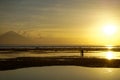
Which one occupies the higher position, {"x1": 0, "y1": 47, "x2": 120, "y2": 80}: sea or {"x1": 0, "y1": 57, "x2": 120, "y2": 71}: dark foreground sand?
{"x1": 0, "y1": 47, "x2": 120, "y2": 80}: sea

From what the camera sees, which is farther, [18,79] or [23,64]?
[23,64]

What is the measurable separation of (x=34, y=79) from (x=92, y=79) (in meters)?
4.13

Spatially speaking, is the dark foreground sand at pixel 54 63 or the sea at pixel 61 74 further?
the dark foreground sand at pixel 54 63

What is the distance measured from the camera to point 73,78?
20.3 metres

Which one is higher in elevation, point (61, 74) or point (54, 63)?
point (61, 74)

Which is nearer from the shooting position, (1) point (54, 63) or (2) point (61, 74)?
(2) point (61, 74)

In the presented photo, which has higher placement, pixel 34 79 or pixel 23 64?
pixel 34 79

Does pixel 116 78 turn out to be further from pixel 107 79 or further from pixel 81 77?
pixel 81 77

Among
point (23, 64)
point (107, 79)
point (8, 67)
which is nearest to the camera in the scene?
point (107, 79)

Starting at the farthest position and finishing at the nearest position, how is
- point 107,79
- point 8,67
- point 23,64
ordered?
point 23,64
point 8,67
point 107,79

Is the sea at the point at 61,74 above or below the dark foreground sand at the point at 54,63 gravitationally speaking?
above

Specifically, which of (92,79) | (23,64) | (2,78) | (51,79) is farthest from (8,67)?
(92,79)

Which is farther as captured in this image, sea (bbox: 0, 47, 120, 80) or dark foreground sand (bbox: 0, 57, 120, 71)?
dark foreground sand (bbox: 0, 57, 120, 71)

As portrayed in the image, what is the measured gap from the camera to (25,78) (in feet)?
66.5
